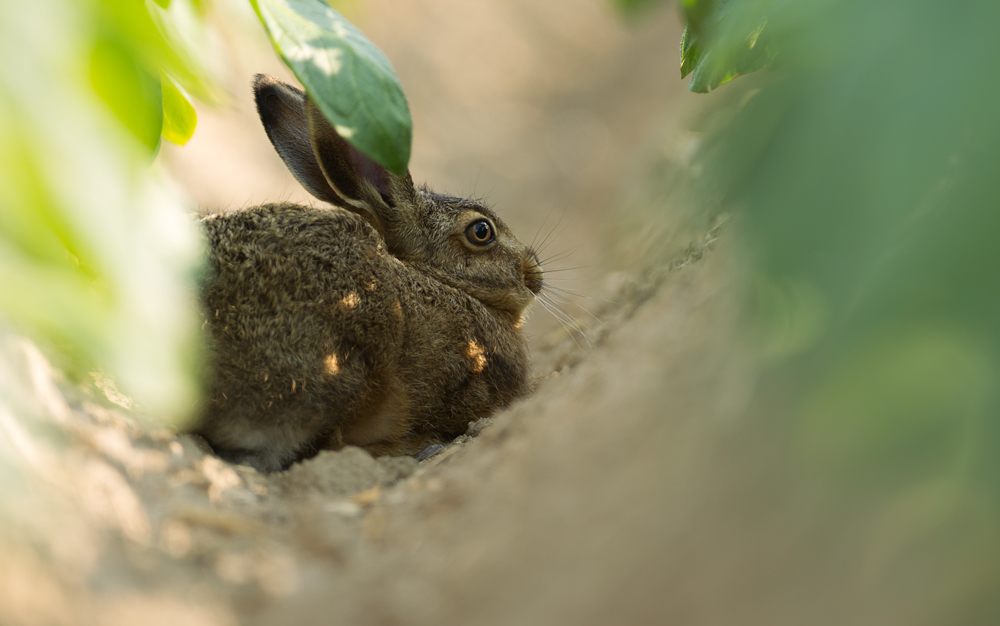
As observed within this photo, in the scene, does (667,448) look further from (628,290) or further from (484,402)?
(628,290)

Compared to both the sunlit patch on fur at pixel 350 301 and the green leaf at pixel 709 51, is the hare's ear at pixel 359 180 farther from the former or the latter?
the green leaf at pixel 709 51

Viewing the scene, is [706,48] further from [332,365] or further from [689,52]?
[332,365]

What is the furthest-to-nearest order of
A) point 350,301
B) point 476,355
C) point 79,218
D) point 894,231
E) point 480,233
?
point 480,233 < point 476,355 < point 350,301 < point 79,218 < point 894,231

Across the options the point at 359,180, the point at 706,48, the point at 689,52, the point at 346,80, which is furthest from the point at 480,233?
the point at 346,80

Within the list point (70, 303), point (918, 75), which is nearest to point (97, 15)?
point (70, 303)

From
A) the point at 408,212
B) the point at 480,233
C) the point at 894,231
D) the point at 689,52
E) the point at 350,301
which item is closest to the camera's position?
the point at 894,231

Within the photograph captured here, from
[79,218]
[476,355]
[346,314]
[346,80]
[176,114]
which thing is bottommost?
[79,218]
